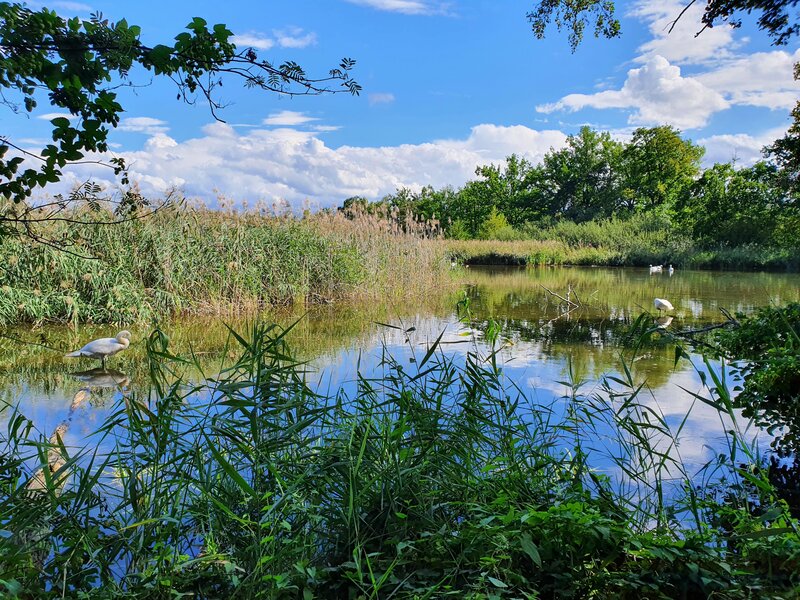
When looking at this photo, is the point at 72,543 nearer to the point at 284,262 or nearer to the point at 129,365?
the point at 129,365

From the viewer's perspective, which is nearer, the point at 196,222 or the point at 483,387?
the point at 483,387

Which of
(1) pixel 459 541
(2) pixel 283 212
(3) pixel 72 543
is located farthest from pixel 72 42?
(2) pixel 283 212

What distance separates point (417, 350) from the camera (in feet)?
21.8

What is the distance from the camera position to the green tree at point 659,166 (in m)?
39.9

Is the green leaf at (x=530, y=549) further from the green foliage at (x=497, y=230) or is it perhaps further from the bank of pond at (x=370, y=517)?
the green foliage at (x=497, y=230)

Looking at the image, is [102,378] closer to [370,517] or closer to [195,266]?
[195,266]

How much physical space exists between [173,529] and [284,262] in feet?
29.2

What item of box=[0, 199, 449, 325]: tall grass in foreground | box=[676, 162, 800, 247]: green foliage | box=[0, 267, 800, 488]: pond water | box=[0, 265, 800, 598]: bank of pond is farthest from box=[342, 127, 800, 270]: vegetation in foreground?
box=[0, 265, 800, 598]: bank of pond

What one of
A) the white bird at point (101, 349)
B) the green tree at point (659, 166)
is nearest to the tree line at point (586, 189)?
the green tree at point (659, 166)

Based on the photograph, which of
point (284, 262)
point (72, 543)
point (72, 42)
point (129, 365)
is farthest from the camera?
point (284, 262)

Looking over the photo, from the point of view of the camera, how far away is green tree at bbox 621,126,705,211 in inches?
1571

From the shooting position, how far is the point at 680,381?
18.7ft

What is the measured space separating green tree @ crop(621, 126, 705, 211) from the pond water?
29.7 metres

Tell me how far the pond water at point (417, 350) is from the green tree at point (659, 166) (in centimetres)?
2967
